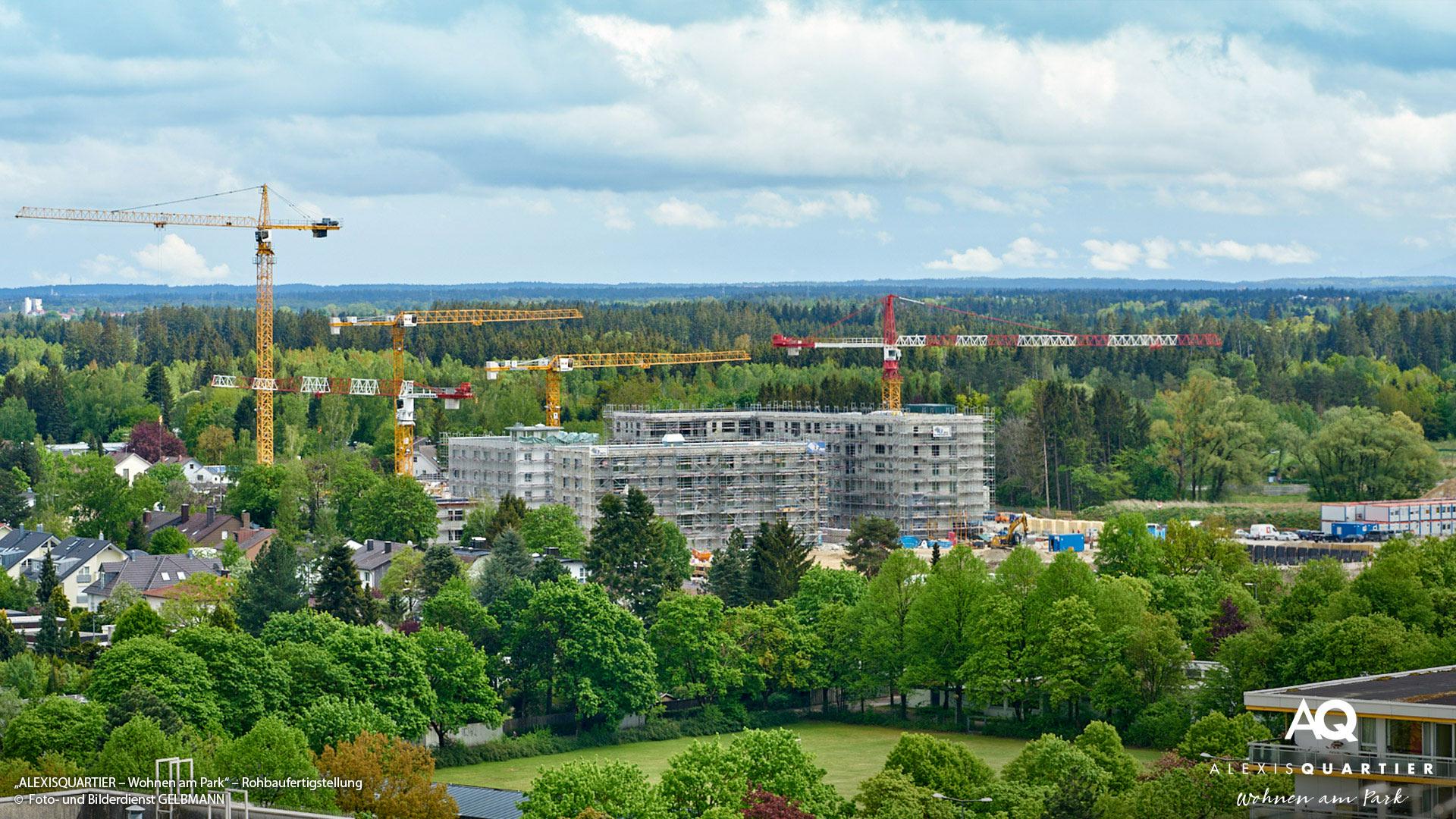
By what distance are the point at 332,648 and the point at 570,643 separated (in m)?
7.89

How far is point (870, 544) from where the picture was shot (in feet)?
283

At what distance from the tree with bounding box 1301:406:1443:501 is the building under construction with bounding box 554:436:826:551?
3213 centimetres

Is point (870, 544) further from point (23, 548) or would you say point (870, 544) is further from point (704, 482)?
point (23, 548)

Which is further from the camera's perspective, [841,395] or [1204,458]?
[841,395]

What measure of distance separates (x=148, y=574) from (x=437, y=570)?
1233 centimetres

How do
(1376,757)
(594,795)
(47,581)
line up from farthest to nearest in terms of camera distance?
(47,581), (594,795), (1376,757)

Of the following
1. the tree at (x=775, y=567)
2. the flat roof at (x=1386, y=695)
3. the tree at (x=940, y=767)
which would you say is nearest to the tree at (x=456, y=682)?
the tree at (x=775, y=567)

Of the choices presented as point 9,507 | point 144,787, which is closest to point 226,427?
point 9,507

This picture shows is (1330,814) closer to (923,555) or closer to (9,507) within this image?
(923,555)

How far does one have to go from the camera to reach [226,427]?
14775cm

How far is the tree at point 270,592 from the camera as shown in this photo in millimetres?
65375

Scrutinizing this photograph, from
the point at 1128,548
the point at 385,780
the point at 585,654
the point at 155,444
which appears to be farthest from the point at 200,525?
the point at 385,780

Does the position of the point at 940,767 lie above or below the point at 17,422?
above

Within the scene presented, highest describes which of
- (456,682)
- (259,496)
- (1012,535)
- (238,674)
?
(238,674)
